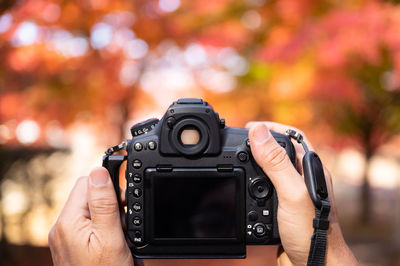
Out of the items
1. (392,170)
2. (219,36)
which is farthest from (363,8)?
(392,170)

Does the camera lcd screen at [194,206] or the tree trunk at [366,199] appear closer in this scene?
the camera lcd screen at [194,206]

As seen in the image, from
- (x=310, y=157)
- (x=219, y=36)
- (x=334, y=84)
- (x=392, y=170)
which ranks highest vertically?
(x=219, y=36)

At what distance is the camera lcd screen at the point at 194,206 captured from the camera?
128 centimetres

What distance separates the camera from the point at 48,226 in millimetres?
4645

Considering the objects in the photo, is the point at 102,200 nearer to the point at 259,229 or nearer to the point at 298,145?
the point at 259,229

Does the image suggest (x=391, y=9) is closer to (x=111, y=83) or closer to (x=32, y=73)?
(x=111, y=83)

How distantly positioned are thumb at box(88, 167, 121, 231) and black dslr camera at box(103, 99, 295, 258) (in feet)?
0.23

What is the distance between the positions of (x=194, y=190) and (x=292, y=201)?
296mm

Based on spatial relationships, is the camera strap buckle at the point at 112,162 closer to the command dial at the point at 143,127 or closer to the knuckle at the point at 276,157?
the command dial at the point at 143,127

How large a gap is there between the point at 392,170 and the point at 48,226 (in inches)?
482

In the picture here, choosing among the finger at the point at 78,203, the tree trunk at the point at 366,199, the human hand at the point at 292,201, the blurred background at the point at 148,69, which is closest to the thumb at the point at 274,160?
the human hand at the point at 292,201

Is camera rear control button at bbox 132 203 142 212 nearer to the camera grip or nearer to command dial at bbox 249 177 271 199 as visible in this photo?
the camera grip

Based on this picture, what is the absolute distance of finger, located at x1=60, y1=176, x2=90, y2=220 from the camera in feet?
4.38

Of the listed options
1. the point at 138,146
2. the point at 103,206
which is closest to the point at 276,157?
the point at 138,146
